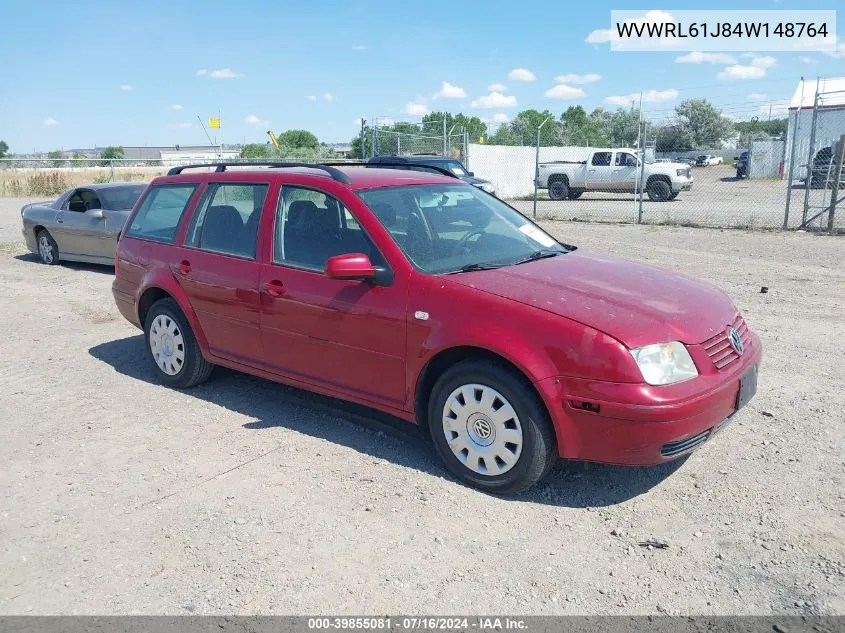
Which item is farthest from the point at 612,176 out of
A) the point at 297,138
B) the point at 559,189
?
the point at 297,138

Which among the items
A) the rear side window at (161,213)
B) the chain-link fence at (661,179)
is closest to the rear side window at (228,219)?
the rear side window at (161,213)

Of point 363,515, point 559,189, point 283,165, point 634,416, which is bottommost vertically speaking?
point 363,515

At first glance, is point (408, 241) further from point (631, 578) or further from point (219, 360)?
point (631, 578)

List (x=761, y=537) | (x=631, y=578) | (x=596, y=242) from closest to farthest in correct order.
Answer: (x=631, y=578), (x=761, y=537), (x=596, y=242)

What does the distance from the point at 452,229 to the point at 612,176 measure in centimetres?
2192

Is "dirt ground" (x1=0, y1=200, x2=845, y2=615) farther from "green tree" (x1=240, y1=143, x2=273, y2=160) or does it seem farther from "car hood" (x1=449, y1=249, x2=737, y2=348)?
"green tree" (x1=240, y1=143, x2=273, y2=160)

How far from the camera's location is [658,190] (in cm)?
2394

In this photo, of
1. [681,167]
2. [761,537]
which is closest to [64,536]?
[761,537]

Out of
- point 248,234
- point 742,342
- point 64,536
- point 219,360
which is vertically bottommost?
point 64,536

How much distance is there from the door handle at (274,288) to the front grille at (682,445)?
2547 millimetres

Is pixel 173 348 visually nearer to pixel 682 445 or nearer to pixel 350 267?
pixel 350 267

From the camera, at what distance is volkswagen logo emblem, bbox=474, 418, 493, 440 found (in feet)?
12.6

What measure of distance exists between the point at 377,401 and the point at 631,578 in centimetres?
181

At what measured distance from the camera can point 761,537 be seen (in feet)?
11.3
